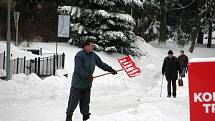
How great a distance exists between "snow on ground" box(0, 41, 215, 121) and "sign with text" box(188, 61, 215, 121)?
375 cm

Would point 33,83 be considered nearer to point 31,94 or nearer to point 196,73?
point 31,94

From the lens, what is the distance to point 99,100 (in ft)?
51.7

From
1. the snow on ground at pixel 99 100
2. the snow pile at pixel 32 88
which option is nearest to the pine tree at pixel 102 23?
the snow on ground at pixel 99 100

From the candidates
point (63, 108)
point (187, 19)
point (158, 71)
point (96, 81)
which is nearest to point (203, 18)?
point (187, 19)

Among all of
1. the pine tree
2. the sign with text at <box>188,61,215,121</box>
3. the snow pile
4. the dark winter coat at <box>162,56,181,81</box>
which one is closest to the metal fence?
the snow pile

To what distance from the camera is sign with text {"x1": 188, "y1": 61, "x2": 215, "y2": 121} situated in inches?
200

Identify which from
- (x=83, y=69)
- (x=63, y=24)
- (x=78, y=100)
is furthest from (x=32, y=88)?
(x=83, y=69)

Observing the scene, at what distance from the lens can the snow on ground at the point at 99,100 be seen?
32.1ft

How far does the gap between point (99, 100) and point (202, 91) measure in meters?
10.8

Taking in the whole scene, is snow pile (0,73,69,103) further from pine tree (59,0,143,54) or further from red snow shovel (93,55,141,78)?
pine tree (59,0,143,54)

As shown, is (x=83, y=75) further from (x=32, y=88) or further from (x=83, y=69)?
(x=32, y=88)

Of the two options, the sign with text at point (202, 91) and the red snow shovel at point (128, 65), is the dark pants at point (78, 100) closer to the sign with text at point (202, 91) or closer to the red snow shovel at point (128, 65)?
the sign with text at point (202, 91)

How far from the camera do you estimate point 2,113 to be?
12.3m

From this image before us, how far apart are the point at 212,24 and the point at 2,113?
123ft
